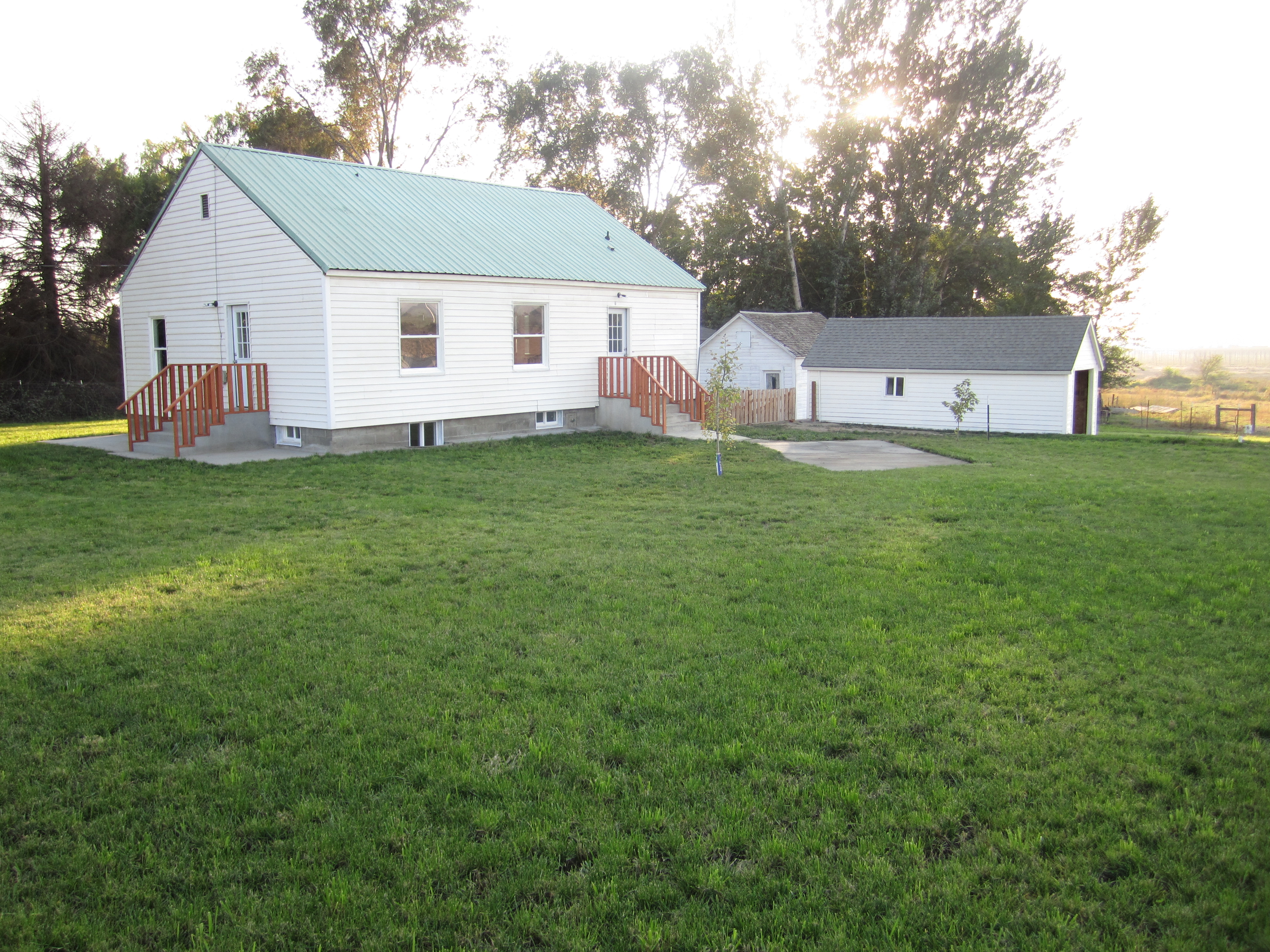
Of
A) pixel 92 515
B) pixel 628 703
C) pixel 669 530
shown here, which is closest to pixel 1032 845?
pixel 628 703

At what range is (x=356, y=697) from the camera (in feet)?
17.5

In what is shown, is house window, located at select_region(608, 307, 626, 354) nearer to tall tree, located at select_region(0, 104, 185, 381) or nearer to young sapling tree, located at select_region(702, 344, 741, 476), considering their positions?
young sapling tree, located at select_region(702, 344, 741, 476)

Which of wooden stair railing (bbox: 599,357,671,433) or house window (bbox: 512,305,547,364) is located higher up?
house window (bbox: 512,305,547,364)

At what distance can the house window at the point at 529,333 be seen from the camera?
2016 centimetres

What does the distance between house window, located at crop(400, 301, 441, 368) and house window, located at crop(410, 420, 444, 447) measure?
1124 millimetres

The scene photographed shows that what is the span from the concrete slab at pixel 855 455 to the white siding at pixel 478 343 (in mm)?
4378

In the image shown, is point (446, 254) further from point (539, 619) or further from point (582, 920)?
point (582, 920)

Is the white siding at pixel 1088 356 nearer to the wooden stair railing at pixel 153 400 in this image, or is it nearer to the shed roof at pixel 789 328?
the shed roof at pixel 789 328

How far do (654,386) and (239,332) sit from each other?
869cm

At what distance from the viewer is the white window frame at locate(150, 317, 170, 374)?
2011 cm

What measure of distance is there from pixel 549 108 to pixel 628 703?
40980 millimetres

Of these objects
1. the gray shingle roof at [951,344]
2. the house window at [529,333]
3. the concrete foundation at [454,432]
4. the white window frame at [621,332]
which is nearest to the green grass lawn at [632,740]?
the concrete foundation at [454,432]

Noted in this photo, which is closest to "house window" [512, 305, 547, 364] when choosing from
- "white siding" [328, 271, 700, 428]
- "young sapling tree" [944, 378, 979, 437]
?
"white siding" [328, 271, 700, 428]

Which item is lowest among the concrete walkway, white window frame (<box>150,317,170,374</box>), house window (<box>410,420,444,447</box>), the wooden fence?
the concrete walkway
